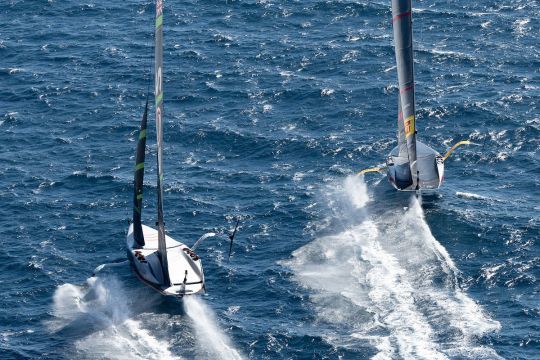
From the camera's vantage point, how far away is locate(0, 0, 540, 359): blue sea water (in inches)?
5197

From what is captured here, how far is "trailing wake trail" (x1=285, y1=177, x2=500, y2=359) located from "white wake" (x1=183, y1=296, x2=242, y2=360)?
10.1 m

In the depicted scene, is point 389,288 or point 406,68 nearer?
point 389,288

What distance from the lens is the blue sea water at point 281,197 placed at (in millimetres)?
132000

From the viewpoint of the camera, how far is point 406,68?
157500 millimetres

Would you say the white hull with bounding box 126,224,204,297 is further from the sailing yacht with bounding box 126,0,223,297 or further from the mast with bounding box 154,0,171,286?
the mast with bounding box 154,0,171,286

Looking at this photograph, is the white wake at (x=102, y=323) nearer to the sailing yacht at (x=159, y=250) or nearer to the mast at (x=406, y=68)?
the sailing yacht at (x=159, y=250)

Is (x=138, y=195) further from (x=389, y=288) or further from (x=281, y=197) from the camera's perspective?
(x=389, y=288)

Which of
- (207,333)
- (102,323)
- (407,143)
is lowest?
(207,333)

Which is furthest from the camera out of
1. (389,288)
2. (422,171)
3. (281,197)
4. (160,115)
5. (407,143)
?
(407,143)

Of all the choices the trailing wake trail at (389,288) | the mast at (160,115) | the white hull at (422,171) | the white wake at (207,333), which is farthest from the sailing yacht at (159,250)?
the white hull at (422,171)

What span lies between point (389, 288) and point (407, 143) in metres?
26.4

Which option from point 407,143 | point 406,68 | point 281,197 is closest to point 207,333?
point 281,197

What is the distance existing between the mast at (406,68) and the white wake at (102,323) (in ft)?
134

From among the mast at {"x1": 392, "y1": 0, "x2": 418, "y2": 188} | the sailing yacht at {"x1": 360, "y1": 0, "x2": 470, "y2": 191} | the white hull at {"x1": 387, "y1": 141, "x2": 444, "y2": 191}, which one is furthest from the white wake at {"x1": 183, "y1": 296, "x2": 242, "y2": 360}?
the mast at {"x1": 392, "y1": 0, "x2": 418, "y2": 188}
